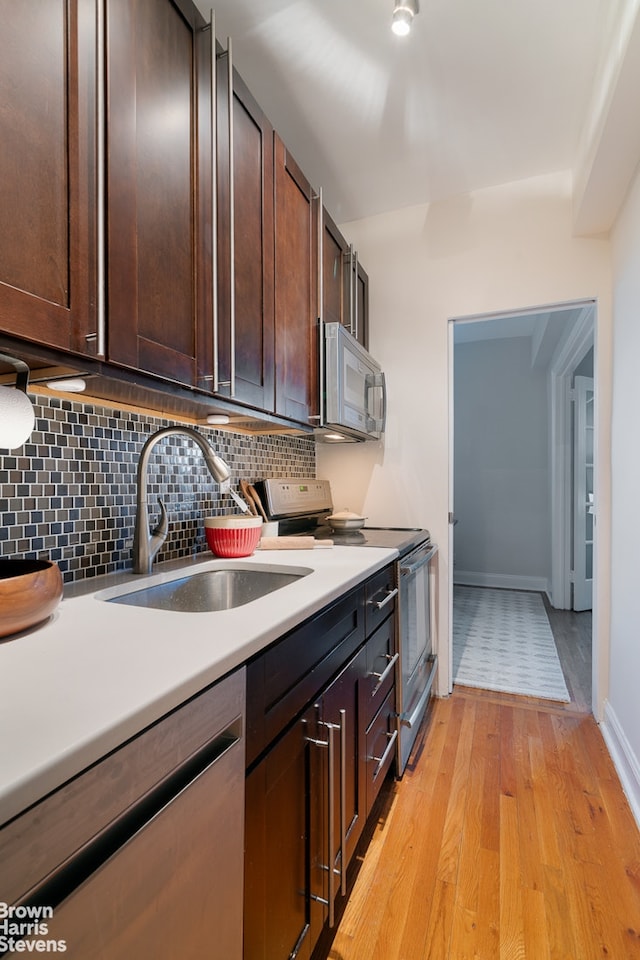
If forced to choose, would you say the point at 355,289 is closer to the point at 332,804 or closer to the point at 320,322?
the point at 320,322

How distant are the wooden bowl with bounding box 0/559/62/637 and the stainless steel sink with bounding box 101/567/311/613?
0.99ft

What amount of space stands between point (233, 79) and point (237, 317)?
667 mm

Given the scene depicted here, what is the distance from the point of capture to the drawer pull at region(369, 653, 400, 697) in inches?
56.4

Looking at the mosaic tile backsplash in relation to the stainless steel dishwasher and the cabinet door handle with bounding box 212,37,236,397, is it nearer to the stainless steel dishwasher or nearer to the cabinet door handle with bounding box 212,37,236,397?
the cabinet door handle with bounding box 212,37,236,397

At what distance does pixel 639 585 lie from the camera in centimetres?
164

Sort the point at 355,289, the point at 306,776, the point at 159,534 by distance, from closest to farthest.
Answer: the point at 306,776, the point at 159,534, the point at 355,289

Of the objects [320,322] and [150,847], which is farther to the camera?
[320,322]

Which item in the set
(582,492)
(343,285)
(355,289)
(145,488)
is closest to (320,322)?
(343,285)

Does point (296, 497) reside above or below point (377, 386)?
below

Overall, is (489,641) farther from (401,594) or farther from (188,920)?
(188,920)

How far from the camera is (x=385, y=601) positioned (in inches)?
60.5

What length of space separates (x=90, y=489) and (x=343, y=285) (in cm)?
166

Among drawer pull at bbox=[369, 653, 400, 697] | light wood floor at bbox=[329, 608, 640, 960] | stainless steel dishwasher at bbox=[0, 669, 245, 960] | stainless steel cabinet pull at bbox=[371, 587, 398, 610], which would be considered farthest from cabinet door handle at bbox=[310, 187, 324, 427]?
light wood floor at bbox=[329, 608, 640, 960]

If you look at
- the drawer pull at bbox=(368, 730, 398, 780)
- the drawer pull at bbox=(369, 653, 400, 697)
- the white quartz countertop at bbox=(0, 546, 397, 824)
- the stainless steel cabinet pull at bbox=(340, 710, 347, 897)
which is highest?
the white quartz countertop at bbox=(0, 546, 397, 824)
